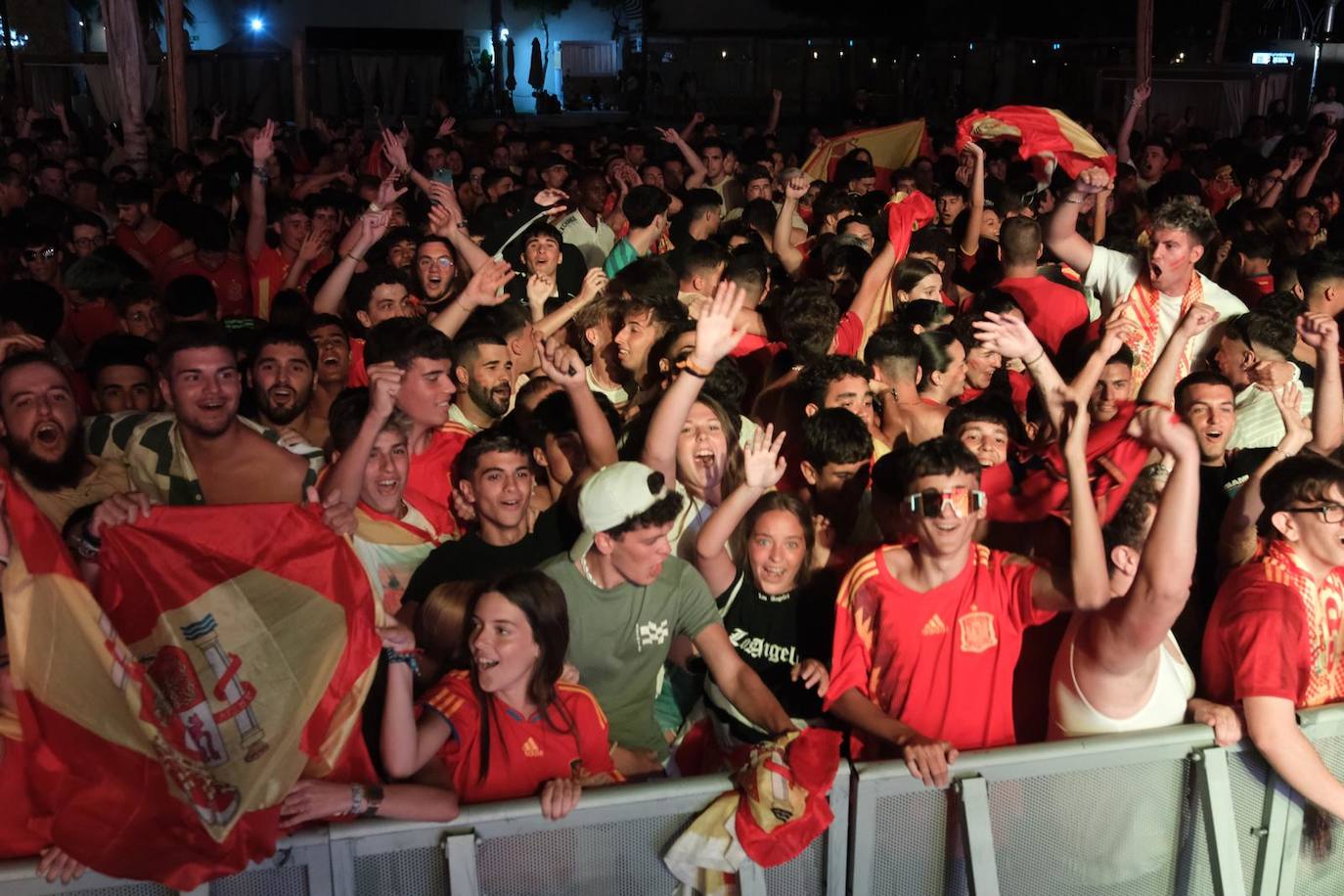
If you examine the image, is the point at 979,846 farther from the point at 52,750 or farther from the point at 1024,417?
the point at 1024,417

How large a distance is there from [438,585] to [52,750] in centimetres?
121

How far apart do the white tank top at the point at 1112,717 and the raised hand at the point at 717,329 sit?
1.39 meters

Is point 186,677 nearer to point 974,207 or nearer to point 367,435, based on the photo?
point 367,435

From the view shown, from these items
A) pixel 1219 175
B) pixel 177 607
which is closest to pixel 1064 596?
pixel 177 607

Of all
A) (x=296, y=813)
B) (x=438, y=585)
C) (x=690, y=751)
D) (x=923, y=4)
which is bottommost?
(x=690, y=751)

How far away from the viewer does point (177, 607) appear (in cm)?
324

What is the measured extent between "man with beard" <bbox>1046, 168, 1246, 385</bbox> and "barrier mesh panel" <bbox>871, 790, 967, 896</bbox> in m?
2.87

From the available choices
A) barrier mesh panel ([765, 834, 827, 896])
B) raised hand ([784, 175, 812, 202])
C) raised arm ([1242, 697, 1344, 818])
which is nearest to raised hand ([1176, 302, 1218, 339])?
raised arm ([1242, 697, 1344, 818])

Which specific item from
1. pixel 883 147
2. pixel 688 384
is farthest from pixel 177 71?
pixel 688 384

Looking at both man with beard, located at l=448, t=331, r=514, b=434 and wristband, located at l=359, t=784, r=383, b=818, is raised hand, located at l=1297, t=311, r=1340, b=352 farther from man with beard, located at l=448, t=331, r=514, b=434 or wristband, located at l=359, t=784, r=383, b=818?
wristband, located at l=359, t=784, r=383, b=818

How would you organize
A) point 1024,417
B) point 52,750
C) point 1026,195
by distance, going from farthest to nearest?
point 1026,195 < point 1024,417 < point 52,750

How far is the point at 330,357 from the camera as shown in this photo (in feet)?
17.9

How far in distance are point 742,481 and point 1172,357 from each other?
1858 millimetres

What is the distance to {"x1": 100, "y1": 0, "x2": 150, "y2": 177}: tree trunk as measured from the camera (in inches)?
454
